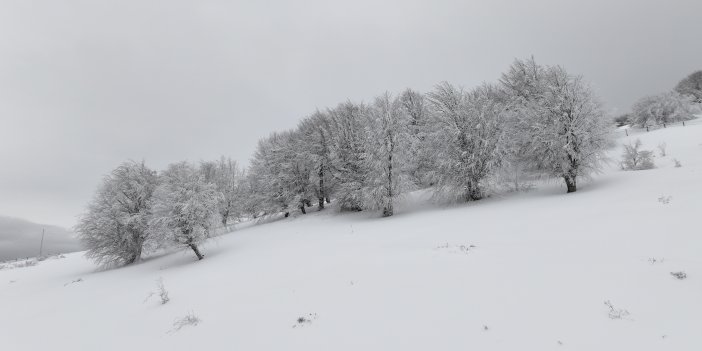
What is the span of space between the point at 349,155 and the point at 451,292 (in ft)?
86.5

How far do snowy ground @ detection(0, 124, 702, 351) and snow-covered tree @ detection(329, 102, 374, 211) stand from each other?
455 inches

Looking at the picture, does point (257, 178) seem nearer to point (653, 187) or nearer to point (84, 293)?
point (84, 293)

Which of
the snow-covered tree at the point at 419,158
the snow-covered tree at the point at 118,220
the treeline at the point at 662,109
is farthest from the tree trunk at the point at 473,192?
the treeline at the point at 662,109

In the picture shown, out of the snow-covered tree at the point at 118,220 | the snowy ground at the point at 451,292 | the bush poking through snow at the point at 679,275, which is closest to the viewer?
the snowy ground at the point at 451,292

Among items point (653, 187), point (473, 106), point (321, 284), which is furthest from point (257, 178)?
point (653, 187)

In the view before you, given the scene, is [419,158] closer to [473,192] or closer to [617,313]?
[473,192]

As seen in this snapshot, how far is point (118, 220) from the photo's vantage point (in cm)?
2875

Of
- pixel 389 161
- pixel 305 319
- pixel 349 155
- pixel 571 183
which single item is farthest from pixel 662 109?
pixel 305 319

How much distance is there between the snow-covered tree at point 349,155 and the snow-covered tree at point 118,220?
18730mm

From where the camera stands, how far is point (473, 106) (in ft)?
93.6

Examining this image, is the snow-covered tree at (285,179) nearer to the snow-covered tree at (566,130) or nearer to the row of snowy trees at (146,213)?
the row of snowy trees at (146,213)

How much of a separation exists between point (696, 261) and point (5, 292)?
136 feet

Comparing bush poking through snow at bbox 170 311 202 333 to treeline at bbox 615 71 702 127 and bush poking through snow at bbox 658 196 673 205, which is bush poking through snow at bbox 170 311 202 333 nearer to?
bush poking through snow at bbox 658 196 673 205

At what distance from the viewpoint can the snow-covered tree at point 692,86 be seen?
7088cm
